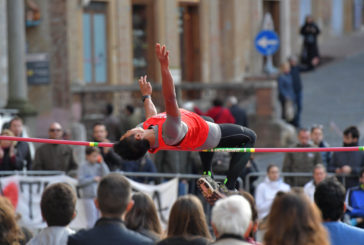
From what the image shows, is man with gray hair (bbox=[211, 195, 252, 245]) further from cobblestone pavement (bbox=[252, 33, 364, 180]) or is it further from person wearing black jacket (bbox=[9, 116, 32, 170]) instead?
cobblestone pavement (bbox=[252, 33, 364, 180])

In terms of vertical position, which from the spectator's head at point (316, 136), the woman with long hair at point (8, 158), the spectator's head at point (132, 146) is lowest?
the woman with long hair at point (8, 158)

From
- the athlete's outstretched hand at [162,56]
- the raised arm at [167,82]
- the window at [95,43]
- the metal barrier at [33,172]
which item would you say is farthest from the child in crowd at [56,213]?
the window at [95,43]

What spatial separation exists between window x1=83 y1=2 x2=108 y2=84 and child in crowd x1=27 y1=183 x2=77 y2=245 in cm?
1746

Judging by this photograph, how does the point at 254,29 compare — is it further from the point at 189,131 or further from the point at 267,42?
the point at 189,131

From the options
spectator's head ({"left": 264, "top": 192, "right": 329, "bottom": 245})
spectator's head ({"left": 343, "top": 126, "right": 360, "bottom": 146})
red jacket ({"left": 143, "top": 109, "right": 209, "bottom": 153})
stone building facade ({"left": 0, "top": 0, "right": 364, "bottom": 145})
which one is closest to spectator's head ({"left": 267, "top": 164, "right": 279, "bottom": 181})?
spectator's head ({"left": 343, "top": 126, "right": 360, "bottom": 146})

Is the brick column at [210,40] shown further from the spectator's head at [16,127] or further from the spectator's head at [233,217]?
the spectator's head at [233,217]

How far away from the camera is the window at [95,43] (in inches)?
961

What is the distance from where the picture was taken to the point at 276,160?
20.0m

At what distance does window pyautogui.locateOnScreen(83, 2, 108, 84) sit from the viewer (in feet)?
80.1

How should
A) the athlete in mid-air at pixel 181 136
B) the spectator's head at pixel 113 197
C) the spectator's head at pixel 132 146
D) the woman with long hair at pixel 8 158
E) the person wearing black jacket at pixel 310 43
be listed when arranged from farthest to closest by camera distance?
1. the person wearing black jacket at pixel 310 43
2. the woman with long hair at pixel 8 158
3. the spectator's head at pixel 132 146
4. the athlete in mid-air at pixel 181 136
5. the spectator's head at pixel 113 197

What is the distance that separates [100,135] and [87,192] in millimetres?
958

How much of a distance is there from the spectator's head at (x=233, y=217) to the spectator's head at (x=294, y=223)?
249mm

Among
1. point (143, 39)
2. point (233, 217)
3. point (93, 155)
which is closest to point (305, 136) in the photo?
point (93, 155)

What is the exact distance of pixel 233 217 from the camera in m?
5.76
